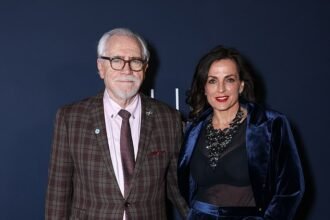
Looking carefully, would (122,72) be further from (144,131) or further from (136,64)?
(144,131)

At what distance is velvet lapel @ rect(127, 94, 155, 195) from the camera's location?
1.79m

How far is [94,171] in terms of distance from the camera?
176 centimetres

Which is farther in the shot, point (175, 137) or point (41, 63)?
point (41, 63)

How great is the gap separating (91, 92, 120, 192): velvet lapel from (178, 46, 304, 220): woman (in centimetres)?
38

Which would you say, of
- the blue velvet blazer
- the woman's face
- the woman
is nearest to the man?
the woman

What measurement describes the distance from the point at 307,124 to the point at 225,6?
0.93 m

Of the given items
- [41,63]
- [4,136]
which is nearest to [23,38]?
[41,63]

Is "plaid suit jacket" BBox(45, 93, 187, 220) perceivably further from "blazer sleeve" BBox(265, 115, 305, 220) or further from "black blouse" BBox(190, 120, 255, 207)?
"blazer sleeve" BBox(265, 115, 305, 220)

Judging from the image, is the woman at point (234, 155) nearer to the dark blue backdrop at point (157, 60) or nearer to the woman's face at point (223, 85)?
the woman's face at point (223, 85)

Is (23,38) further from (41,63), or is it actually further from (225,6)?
(225,6)

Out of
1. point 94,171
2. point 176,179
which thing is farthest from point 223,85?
point 94,171

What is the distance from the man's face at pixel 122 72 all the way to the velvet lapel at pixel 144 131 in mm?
141

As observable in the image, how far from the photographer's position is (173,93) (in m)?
2.35

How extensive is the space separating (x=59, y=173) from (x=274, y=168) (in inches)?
38.6
